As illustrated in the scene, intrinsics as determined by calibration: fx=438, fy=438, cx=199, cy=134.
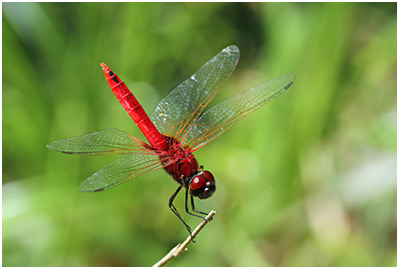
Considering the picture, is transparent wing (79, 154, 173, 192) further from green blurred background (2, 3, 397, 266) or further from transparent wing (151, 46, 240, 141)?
green blurred background (2, 3, 397, 266)

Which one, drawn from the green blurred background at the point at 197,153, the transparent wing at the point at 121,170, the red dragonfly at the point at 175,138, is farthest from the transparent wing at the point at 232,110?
the green blurred background at the point at 197,153

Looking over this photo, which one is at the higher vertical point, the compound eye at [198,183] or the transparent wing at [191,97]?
the transparent wing at [191,97]

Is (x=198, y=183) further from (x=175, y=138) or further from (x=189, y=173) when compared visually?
(x=175, y=138)

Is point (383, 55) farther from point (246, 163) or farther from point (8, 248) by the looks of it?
point (8, 248)

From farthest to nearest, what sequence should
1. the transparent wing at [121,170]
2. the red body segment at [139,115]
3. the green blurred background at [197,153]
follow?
the green blurred background at [197,153] < the red body segment at [139,115] < the transparent wing at [121,170]

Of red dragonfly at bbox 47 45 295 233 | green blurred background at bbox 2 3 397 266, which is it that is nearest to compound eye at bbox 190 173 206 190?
red dragonfly at bbox 47 45 295 233

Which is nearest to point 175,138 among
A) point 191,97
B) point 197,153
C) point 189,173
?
point 189,173

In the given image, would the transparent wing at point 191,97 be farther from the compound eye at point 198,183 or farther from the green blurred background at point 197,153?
the green blurred background at point 197,153

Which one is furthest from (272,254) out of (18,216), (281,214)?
(18,216)
